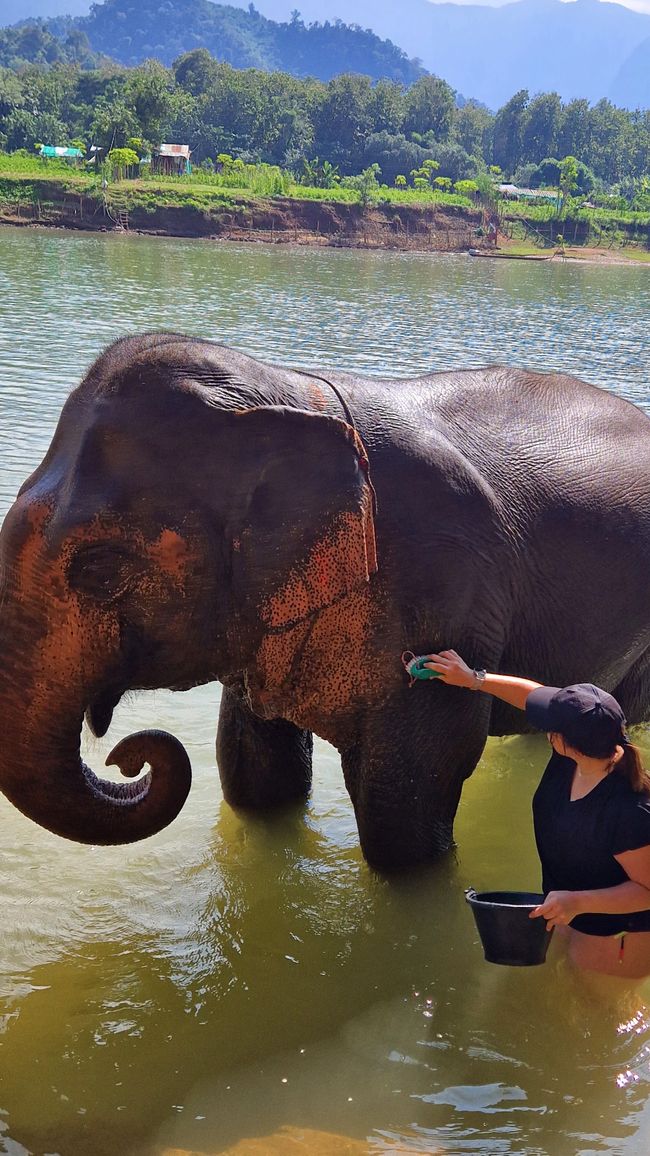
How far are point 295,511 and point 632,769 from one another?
1.11 m

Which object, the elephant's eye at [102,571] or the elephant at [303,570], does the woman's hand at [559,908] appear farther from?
the elephant's eye at [102,571]

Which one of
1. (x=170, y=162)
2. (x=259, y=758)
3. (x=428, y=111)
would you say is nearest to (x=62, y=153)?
(x=170, y=162)

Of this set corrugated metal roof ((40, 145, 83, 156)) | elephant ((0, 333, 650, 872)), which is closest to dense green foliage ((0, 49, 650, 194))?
corrugated metal roof ((40, 145, 83, 156))

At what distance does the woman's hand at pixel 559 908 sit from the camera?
3078 mm

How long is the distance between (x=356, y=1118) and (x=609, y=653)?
1.77 metres

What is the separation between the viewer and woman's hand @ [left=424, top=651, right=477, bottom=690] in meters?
3.39

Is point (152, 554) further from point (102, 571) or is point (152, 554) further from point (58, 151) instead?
point (58, 151)

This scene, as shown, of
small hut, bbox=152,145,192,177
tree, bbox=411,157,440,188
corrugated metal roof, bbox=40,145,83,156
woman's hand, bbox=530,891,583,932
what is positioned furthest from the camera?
tree, bbox=411,157,440,188

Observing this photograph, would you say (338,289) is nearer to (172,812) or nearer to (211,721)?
(211,721)

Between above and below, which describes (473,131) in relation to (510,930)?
above

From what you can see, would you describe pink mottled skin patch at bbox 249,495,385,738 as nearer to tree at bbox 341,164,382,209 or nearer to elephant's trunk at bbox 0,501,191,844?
elephant's trunk at bbox 0,501,191,844

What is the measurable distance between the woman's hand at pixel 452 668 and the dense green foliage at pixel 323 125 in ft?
250

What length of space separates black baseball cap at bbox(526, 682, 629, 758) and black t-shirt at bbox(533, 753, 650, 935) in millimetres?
170

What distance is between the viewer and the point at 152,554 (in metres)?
3.04
